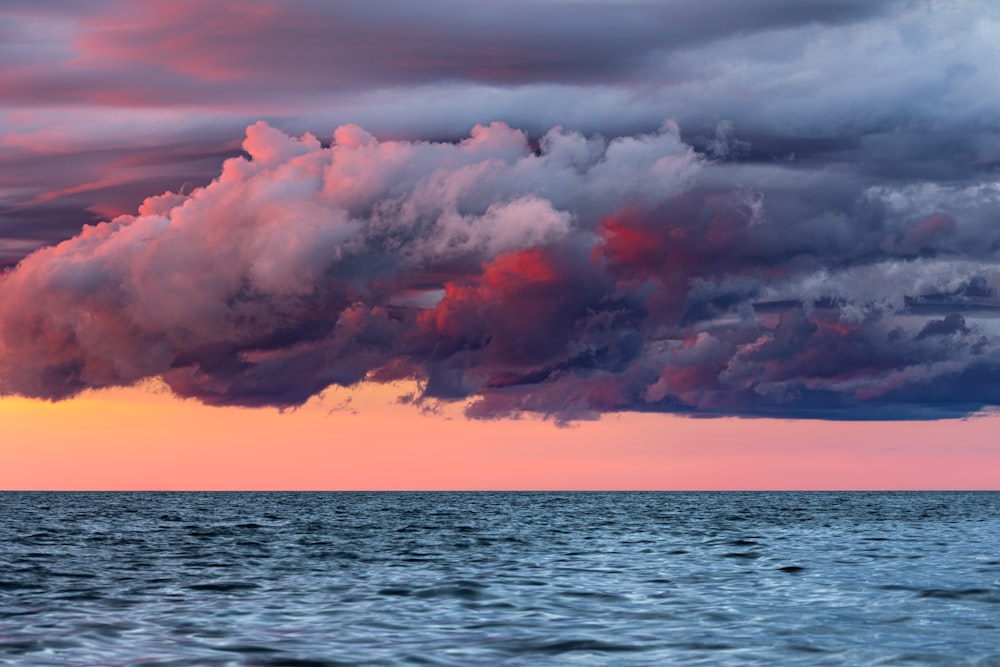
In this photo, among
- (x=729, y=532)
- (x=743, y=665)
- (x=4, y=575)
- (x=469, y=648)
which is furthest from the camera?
(x=729, y=532)

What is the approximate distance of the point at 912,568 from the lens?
43.2m

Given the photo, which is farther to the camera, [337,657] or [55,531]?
[55,531]

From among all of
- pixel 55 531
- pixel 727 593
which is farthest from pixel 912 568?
pixel 55 531

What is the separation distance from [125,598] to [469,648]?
44.3 ft

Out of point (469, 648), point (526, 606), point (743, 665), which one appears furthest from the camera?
point (526, 606)

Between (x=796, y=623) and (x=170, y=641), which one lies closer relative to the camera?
(x=170, y=641)

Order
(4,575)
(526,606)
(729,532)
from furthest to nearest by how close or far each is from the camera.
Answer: (729,532), (4,575), (526,606)

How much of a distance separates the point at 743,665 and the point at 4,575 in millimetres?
29168

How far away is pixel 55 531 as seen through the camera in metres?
77.3

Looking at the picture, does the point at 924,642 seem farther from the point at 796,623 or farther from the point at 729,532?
the point at 729,532

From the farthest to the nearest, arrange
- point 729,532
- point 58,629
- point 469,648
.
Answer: point 729,532 → point 58,629 → point 469,648

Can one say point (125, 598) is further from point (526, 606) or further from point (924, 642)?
point (924, 642)


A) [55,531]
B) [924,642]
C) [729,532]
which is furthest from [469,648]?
[55,531]

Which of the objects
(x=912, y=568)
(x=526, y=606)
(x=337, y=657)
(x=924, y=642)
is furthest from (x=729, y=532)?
(x=337, y=657)
